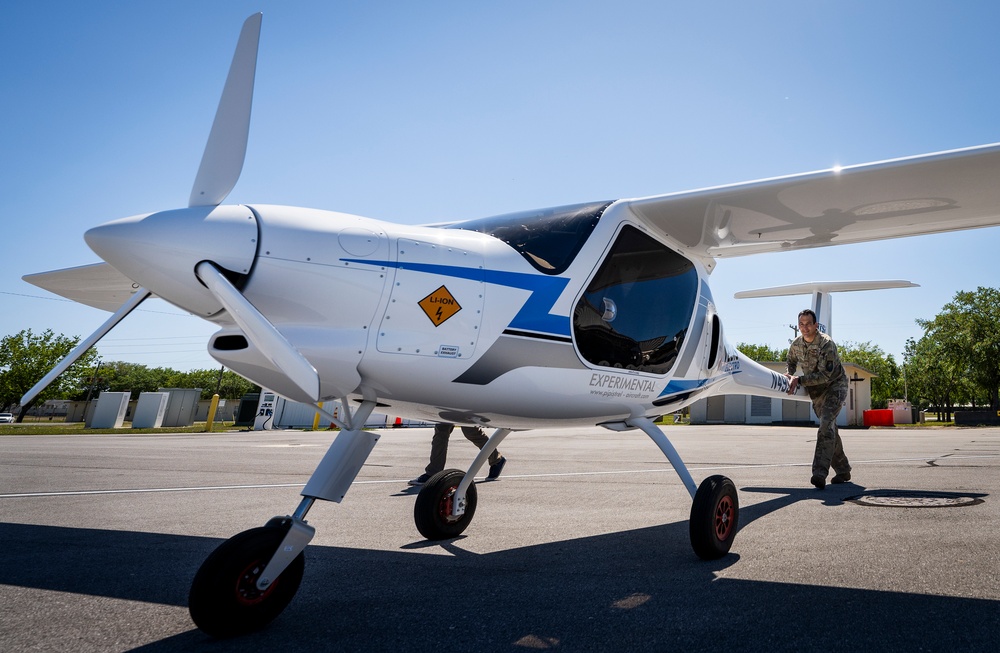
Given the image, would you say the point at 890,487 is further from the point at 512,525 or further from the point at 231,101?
the point at 231,101

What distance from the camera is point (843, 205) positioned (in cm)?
489

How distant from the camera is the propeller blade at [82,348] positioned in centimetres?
289

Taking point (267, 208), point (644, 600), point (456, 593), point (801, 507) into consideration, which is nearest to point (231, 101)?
point (267, 208)

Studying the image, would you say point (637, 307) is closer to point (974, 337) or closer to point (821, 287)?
point (821, 287)

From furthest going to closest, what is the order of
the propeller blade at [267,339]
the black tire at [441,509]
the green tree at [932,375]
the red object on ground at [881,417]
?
1. the green tree at [932,375]
2. the red object on ground at [881,417]
3. the black tire at [441,509]
4. the propeller blade at [267,339]

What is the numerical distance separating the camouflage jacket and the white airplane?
3041 mm

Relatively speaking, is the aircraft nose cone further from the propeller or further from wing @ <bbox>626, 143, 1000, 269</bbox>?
wing @ <bbox>626, 143, 1000, 269</bbox>

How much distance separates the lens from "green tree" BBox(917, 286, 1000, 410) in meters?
62.5

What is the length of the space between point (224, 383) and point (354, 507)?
411ft

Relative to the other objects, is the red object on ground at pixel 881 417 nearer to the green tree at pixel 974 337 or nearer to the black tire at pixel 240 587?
the green tree at pixel 974 337

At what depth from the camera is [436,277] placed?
11.0ft

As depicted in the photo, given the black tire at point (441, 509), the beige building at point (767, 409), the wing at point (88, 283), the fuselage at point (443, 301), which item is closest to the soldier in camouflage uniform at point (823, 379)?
the fuselage at point (443, 301)

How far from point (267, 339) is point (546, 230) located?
6.98 feet

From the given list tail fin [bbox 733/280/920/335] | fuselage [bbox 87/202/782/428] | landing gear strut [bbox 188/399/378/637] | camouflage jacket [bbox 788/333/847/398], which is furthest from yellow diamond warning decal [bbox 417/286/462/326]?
tail fin [bbox 733/280/920/335]
